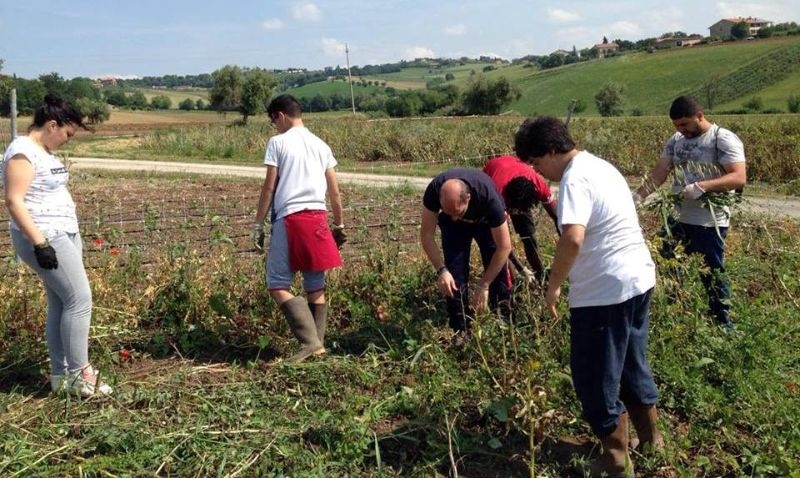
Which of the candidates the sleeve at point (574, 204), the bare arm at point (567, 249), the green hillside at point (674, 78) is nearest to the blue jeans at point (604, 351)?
the bare arm at point (567, 249)

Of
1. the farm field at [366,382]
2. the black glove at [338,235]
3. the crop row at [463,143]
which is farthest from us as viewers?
the crop row at [463,143]

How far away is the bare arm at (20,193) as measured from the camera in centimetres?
342

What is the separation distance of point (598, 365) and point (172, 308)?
292 centimetres

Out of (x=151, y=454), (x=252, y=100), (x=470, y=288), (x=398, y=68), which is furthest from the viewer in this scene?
(x=398, y=68)

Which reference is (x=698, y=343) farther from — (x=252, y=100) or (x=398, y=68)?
(x=398, y=68)

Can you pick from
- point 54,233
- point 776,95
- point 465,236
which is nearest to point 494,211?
point 465,236

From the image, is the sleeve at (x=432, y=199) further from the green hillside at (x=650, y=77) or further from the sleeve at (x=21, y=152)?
the green hillside at (x=650, y=77)

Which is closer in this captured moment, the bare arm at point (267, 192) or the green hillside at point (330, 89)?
the bare arm at point (267, 192)

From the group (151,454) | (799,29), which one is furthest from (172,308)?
(799,29)

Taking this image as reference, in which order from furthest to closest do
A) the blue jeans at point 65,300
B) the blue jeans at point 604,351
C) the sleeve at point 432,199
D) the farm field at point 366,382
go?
the sleeve at point 432,199, the blue jeans at point 65,300, the farm field at point 366,382, the blue jeans at point 604,351

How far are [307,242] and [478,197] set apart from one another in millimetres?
1033

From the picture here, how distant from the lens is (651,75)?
5762cm

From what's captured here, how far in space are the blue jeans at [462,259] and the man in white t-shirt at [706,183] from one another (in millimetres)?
1109

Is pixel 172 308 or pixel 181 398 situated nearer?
pixel 181 398
